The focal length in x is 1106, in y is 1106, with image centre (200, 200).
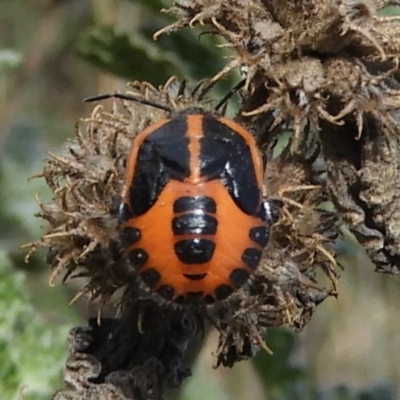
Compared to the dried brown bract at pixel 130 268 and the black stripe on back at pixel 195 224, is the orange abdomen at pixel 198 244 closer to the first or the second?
the black stripe on back at pixel 195 224

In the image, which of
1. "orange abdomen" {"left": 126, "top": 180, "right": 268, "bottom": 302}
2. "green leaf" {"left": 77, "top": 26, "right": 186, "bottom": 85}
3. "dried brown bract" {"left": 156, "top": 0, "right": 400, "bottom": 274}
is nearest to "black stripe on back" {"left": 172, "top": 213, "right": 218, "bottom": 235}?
"orange abdomen" {"left": 126, "top": 180, "right": 268, "bottom": 302}

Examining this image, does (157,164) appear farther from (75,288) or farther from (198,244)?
(75,288)

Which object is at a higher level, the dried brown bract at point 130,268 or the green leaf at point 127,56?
the green leaf at point 127,56

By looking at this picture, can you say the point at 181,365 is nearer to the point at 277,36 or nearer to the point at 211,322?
the point at 211,322

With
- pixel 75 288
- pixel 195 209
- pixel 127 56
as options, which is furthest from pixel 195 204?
pixel 75 288

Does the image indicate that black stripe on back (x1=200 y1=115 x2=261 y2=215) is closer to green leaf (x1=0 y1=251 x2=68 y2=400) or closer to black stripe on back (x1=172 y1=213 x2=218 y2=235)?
black stripe on back (x1=172 y1=213 x2=218 y2=235)

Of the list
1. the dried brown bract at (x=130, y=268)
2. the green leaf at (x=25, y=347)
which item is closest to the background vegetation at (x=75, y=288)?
the green leaf at (x=25, y=347)
